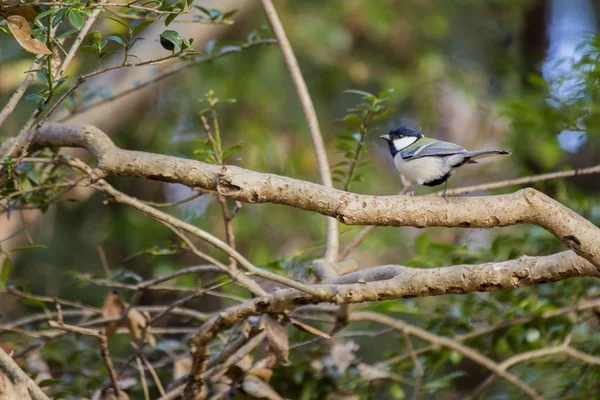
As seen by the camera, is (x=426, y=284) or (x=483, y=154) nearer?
(x=426, y=284)

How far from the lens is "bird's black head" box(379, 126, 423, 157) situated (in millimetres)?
2334

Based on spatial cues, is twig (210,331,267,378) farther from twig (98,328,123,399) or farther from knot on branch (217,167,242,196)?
knot on branch (217,167,242,196)

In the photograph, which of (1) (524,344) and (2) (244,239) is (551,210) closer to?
(1) (524,344)

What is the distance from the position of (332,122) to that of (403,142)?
8.91 feet

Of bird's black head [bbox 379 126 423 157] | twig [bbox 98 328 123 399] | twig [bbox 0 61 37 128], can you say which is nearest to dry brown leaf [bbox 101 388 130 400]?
twig [bbox 98 328 123 399]

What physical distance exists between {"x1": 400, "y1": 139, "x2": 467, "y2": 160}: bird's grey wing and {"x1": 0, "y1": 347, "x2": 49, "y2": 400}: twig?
1114 millimetres

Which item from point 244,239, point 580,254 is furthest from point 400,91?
point 580,254

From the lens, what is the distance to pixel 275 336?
6.04 ft

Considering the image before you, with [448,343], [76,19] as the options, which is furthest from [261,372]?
[76,19]

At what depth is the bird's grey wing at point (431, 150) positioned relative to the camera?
203 cm

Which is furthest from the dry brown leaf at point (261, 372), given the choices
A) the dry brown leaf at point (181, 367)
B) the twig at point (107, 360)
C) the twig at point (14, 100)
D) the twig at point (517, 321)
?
the twig at point (14, 100)

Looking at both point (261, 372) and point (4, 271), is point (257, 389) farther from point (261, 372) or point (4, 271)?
point (4, 271)

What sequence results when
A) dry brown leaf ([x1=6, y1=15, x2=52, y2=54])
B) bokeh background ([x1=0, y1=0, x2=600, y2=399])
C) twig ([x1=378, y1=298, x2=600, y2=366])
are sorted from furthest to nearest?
bokeh background ([x1=0, y1=0, x2=600, y2=399]) → twig ([x1=378, y1=298, x2=600, y2=366]) → dry brown leaf ([x1=6, y1=15, x2=52, y2=54])

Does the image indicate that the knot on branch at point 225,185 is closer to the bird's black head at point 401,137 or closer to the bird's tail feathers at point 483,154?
the bird's tail feathers at point 483,154
